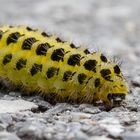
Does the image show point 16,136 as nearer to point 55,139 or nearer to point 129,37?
point 55,139

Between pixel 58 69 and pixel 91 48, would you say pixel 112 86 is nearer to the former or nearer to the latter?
pixel 58 69

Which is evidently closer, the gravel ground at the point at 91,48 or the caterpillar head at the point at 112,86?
the gravel ground at the point at 91,48

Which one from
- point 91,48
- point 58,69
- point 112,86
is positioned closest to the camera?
point 112,86

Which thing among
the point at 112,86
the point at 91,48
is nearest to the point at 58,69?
the point at 112,86

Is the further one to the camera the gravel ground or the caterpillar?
the caterpillar

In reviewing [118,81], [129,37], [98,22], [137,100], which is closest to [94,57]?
[118,81]
